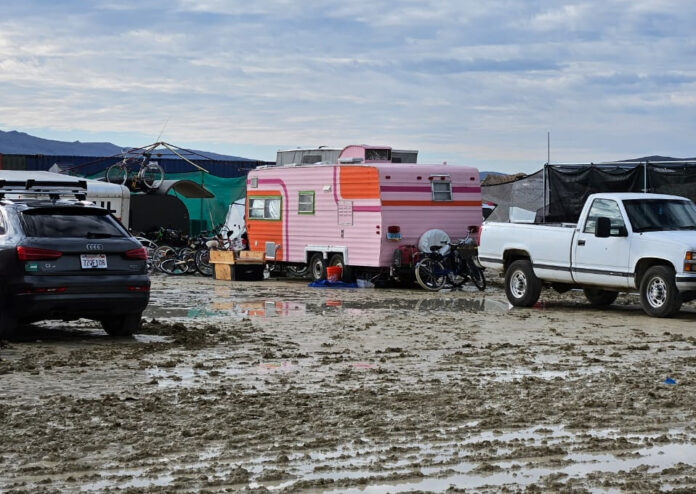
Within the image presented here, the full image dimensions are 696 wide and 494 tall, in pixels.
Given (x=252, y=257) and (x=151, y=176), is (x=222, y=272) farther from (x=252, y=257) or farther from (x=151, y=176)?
(x=151, y=176)

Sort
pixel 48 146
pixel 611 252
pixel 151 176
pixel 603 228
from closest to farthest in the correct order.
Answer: pixel 603 228
pixel 611 252
pixel 151 176
pixel 48 146

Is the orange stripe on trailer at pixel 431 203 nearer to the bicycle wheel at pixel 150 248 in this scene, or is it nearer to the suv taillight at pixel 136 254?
the bicycle wheel at pixel 150 248

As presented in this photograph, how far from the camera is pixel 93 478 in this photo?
659 cm

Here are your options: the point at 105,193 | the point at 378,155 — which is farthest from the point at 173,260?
the point at 378,155

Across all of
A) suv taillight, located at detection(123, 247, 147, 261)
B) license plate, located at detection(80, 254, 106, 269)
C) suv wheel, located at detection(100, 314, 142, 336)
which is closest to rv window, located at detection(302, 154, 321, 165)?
suv wheel, located at detection(100, 314, 142, 336)

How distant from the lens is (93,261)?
1322cm

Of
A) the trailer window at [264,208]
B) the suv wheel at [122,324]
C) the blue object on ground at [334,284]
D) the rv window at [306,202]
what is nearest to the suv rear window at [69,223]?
the suv wheel at [122,324]

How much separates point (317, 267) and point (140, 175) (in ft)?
37.6

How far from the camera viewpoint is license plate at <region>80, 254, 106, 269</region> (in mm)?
13156

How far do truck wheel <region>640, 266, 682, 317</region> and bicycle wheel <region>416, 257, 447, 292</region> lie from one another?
22.2ft

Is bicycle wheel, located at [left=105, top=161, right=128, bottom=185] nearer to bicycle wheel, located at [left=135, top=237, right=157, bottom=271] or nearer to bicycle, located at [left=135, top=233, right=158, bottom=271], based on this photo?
bicycle, located at [left=135, top=233, right=158, bottom=271]

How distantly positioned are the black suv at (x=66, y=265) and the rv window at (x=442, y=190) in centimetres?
1208

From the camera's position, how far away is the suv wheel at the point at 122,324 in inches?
545

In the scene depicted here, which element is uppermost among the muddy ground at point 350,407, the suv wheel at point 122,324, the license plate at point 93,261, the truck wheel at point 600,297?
the license plate at point 93,261
